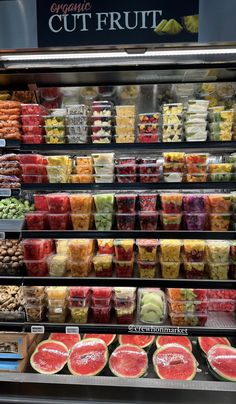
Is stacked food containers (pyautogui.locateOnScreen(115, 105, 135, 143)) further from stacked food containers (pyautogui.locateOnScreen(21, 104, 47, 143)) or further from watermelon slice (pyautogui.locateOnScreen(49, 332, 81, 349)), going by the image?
watermelon slice (pyautogui.locateOnScreen(49, 332, 81, 349))

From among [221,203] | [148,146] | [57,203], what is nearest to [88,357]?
[57,203]

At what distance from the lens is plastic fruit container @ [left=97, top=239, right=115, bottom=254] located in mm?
Result: 2275

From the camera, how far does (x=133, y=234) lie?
201 centimetres

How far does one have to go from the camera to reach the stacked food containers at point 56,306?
2.20 metres

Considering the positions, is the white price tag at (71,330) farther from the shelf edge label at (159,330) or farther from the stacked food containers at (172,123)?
the stacked food containers at (172,123)

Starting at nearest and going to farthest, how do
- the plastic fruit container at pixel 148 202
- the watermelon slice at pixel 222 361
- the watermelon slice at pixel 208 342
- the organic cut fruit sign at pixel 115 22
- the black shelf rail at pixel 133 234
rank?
the organic cut fruit sign at pixel 115 22 → the black shelf rail at pixel 133 234 → the watermelon slice at pixel 222 361 → the plastic fruit container at pixel 148 202 → the watermelon slice at pixel 208 342

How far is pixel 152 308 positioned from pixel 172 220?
23.0 inches

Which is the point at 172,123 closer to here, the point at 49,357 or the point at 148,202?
the point at 148,202

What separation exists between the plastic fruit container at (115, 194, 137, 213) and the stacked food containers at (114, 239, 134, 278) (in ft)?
0.69

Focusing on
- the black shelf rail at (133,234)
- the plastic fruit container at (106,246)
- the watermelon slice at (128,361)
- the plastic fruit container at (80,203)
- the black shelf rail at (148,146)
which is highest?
the black shelf rail at (148,146)

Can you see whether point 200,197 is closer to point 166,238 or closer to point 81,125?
point 166,238

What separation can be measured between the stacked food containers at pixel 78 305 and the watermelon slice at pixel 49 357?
338mm

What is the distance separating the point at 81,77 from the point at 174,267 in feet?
4.69

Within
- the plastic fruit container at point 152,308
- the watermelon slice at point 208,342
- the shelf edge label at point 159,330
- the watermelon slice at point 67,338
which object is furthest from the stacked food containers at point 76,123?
the watermelon slice at point 208,342
